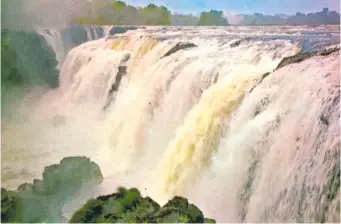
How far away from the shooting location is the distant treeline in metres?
1.53

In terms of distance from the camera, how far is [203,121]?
175 cm

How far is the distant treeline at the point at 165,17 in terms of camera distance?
→ 5.01ft

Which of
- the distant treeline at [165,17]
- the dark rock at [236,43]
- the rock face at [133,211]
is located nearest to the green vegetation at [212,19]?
the distant treeline at [165,17]

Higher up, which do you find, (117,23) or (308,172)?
(117,23)

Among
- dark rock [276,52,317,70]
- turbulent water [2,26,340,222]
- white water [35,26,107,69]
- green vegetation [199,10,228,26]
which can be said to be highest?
green vegetation [199,10,228,26]

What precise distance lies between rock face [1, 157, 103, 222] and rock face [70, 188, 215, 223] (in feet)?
0.34

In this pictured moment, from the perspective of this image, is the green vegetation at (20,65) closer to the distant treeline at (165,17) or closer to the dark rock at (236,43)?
the distant treeline at (165,17)

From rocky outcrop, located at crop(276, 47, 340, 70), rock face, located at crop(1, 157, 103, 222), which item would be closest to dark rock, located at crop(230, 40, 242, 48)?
rocky outcrop, located at crop(276, 47, 340, 70)

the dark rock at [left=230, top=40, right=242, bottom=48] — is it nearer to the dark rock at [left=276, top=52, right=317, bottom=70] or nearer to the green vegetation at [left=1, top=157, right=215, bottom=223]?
the dark rock at [left=276, top=52, right=317, bottom=70]

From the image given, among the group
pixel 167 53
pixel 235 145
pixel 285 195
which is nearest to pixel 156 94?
pixel 167 53

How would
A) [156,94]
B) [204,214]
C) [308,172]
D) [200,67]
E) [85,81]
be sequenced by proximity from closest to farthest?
[308,172], [204,214], [200,67], [156,94], [85,81]

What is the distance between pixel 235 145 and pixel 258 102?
0.16m

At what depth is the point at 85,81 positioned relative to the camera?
6.97ft

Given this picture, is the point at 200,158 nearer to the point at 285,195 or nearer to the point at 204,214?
the point at 204,214
